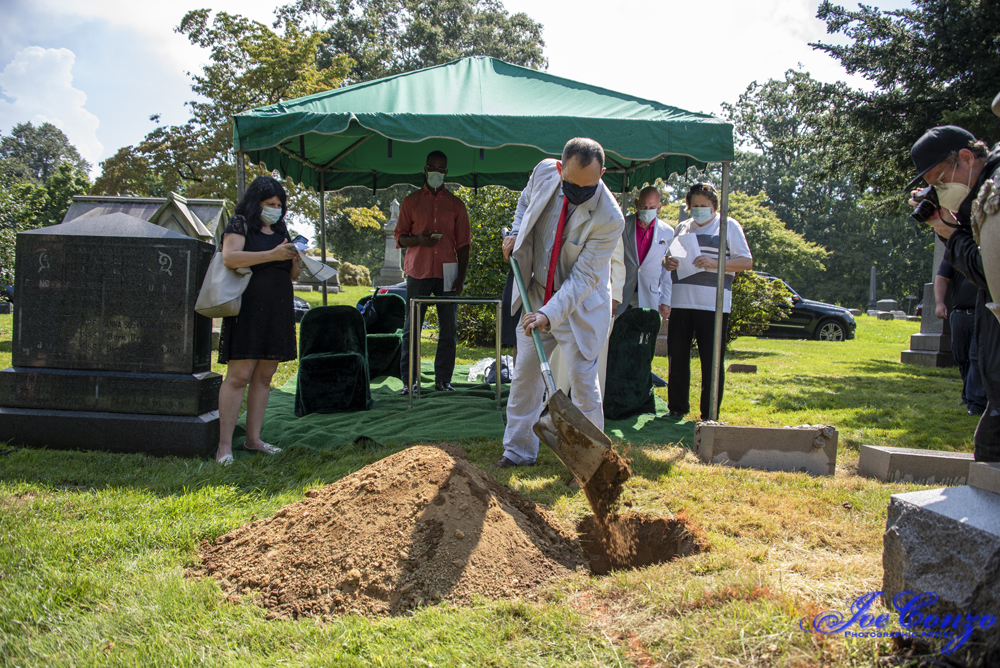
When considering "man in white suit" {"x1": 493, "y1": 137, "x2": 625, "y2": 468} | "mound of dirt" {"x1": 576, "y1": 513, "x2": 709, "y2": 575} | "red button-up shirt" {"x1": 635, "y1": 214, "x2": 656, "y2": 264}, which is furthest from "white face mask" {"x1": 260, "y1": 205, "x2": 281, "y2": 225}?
"red button-up shirt" {"x1": 635, "y1": 214, "x2": 656, "y2": 264}

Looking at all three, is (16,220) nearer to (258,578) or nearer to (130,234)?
(130,234)

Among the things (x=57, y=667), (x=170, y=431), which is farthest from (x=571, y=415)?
(x=170, y=431)

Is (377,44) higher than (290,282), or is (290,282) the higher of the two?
(377,44)

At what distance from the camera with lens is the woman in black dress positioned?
3358 mm

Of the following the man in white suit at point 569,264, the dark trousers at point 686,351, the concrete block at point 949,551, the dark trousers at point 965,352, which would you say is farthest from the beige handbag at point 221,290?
the dark trousers at point 965,352

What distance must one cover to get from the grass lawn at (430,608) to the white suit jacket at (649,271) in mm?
1700

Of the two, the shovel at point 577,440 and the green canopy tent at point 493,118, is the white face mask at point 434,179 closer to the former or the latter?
the green canopy tent at point 493,118

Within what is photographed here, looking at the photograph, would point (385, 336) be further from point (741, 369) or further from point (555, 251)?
point (741, 369)

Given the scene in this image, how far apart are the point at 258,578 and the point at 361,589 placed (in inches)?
16.6

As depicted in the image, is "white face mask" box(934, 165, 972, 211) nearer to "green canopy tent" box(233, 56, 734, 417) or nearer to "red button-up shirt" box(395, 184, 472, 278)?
"green canopy tent" box(233, 56, 734, 417)

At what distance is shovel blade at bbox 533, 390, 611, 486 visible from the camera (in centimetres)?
295

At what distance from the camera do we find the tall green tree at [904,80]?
25.8 feet

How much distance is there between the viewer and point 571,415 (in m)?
2.99

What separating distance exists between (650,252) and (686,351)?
947 millimetres
